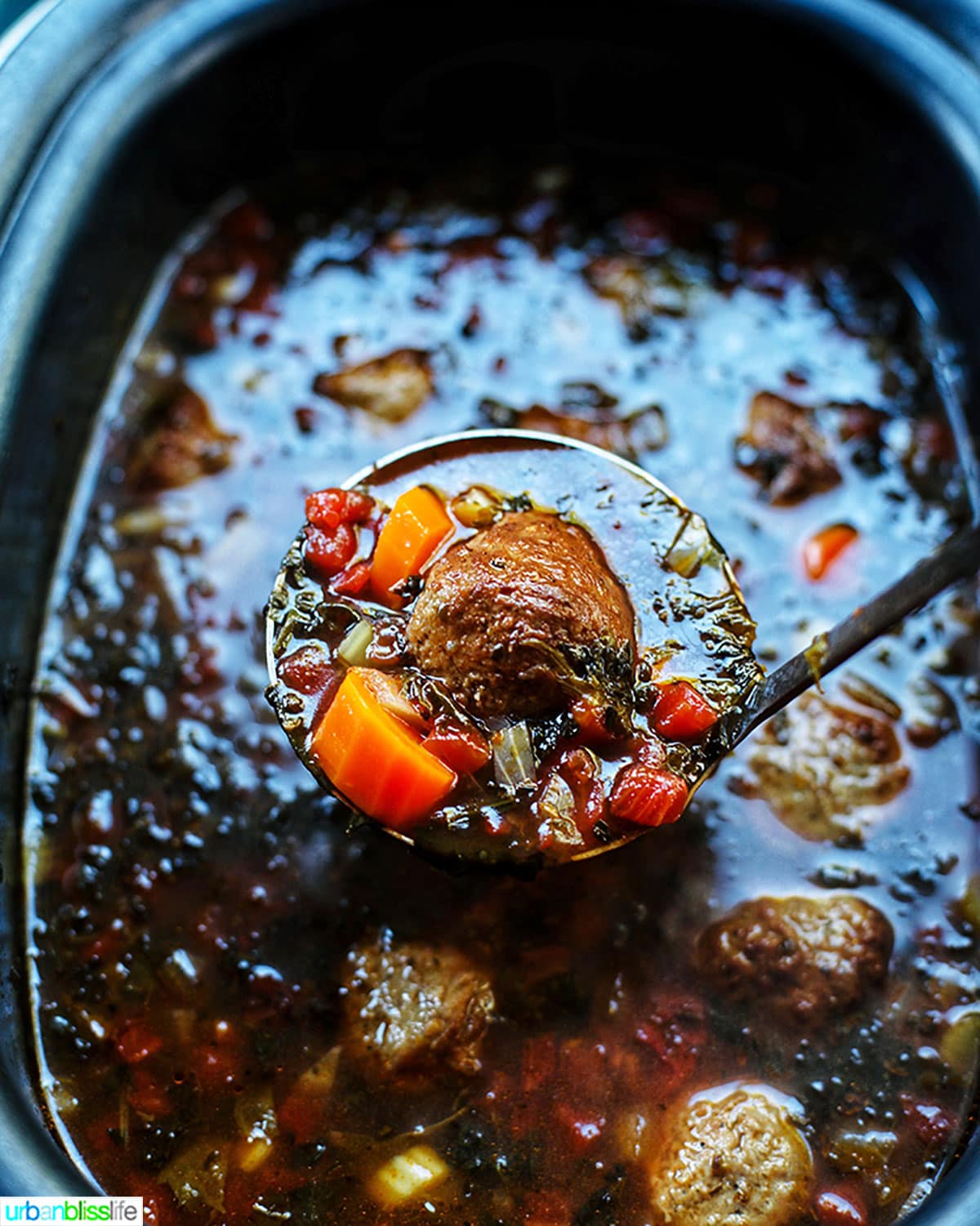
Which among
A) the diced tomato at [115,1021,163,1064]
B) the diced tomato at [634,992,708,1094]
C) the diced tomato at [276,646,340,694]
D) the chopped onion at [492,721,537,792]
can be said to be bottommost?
the diced tomato at [115,1021,163,1064]

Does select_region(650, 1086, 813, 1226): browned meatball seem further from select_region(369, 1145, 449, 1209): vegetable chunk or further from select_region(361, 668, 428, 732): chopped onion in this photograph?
select_region(361, 668, 428, 732): chopped onion

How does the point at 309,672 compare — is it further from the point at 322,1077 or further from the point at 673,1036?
the point at 673,1036

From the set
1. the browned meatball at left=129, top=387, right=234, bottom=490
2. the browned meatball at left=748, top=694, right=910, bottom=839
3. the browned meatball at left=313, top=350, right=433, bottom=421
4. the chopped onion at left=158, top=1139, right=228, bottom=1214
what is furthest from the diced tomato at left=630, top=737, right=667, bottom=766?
the browned meatball at left=129, top=387, right=234, bottom=490

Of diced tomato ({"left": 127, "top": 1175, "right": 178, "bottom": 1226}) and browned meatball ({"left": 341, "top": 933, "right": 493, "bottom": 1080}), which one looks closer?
diced tomato ({"left": 127, "top": 1175, "right": 178, "bottom": 1226})

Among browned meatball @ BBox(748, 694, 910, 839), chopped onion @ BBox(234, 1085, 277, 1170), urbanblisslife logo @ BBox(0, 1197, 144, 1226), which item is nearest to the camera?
urbanblisslife logo @ BBox(0, 1197, 144, 1226)

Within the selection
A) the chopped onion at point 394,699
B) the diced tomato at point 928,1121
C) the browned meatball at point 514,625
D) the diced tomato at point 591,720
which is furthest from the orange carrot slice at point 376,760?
the diced tomato at point 928,1121

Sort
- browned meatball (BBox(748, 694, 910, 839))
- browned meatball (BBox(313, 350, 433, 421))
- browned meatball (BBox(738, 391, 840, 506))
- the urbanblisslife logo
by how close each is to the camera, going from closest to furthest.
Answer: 1. the urbanblisslife logo
2. browned meatball (BBox(748, 694, 910, 839))
3. browned meatball (BBox(738, 391, 840, 506))
4. browned meatball (BBox(313, 350, 433, 421))

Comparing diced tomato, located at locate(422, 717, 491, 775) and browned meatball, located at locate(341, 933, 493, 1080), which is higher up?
diced tomato, located at locate(422, 717, 491, 775)

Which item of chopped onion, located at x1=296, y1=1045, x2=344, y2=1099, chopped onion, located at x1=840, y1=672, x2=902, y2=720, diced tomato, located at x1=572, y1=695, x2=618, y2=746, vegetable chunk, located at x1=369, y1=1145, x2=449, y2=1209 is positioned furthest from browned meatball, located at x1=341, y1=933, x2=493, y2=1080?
chopped onion, located at x1=840, y1=672, x2=902, y2=720
